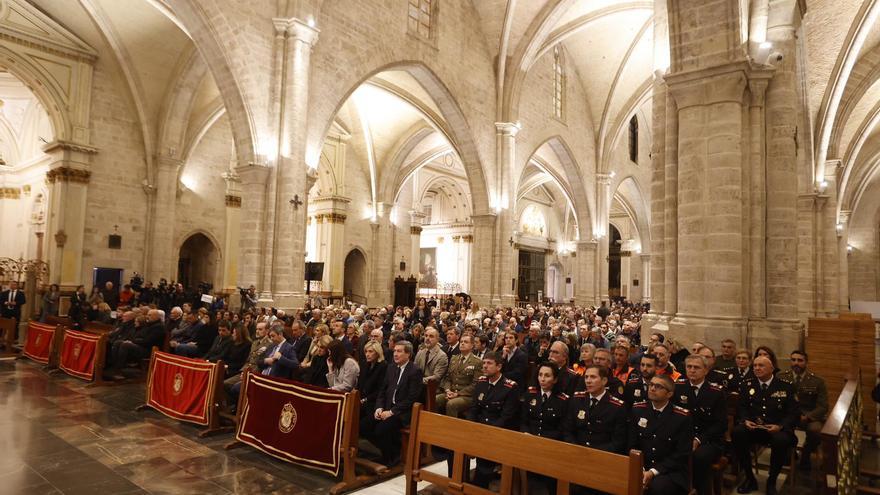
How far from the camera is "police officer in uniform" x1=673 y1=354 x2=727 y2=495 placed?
3943mm

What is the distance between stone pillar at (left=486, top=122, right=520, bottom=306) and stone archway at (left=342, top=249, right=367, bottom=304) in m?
7.80

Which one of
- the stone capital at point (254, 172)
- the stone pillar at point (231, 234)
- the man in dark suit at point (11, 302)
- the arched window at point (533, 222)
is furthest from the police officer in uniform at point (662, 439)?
the arched window at point (533, 222)

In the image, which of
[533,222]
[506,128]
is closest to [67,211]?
[506,128]

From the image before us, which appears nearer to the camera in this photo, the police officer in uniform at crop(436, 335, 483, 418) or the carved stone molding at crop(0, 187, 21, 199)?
the police officer in uniform at crop(436, 335, 483, 418)

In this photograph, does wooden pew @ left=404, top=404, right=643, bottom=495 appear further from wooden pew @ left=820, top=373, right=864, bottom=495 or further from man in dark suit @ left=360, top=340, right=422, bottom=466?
wooden pew @ left=820, top=373, right=864, bottom=495

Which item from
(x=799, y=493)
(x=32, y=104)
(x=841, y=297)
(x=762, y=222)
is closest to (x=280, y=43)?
(x=762, y=222)

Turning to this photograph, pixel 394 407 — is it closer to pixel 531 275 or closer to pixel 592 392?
pixel 592 392

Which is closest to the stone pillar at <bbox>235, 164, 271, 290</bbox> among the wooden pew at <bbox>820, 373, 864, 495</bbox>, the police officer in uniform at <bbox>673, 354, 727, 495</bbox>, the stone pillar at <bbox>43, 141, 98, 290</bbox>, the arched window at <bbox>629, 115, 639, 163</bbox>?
the stone pillar at <bbox>43, 141, 98, 290</bbox>

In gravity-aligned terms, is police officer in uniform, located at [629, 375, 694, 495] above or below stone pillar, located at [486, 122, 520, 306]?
below

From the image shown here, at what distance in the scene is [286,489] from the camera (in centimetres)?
439

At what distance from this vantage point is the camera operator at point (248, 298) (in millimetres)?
11180

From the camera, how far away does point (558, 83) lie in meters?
23.0

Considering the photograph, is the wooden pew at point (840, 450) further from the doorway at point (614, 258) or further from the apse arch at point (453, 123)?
the doorway at point (614, 258)

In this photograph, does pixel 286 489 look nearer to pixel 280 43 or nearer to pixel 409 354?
pixel 409 354
